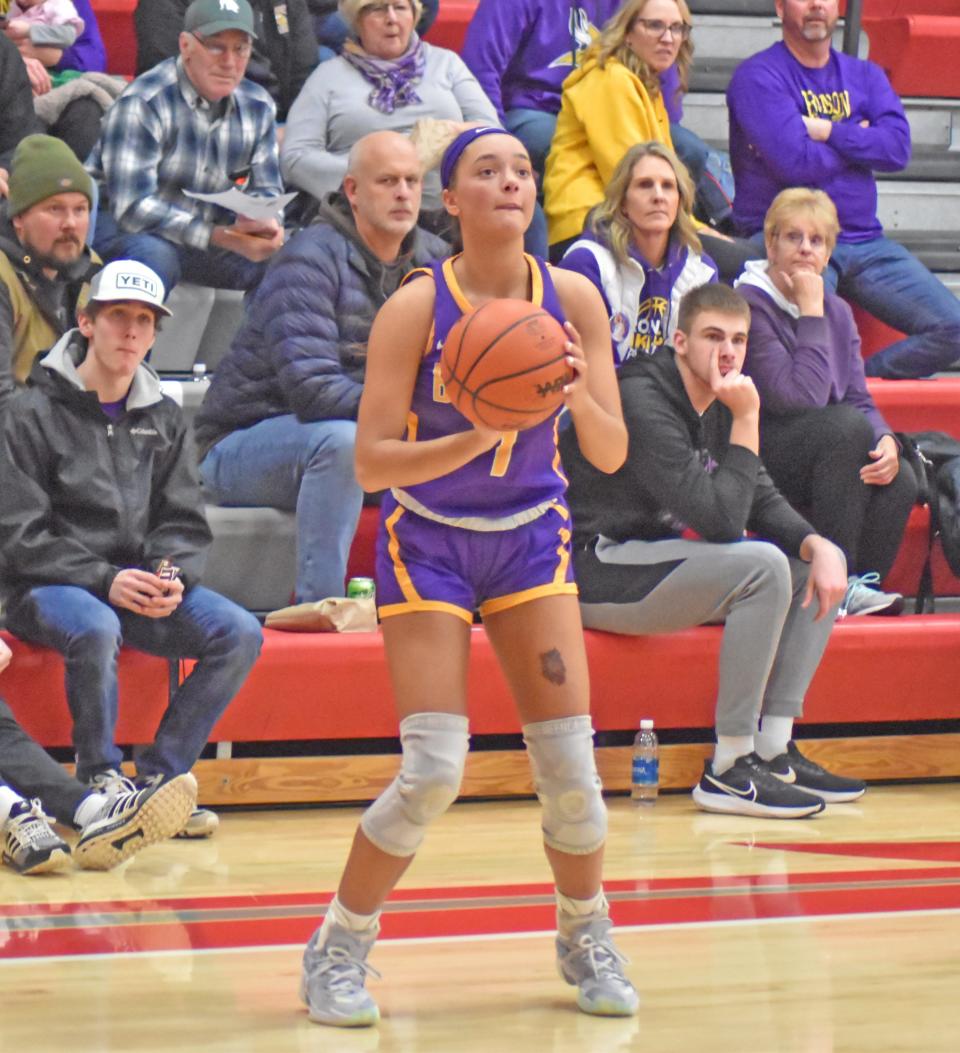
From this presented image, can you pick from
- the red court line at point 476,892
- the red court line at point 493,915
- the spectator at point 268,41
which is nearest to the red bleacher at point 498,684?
the red court line at point 476,892

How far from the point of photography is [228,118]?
588 cm

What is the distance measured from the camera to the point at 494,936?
3.43m

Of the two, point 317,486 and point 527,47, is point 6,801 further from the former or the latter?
point 527,47

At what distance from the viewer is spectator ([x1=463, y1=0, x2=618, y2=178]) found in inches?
255

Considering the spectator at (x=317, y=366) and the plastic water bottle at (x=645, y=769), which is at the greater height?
the spectator at (x=317, y=366)

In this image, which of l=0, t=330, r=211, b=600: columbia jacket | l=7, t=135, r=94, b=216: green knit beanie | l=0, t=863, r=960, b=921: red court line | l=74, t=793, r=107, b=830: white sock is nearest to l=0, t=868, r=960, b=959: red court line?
l=0, t=863, r=960, b=921: red court line

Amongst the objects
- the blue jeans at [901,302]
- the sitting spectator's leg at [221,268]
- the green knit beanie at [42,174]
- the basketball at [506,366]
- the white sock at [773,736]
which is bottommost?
the white sock at [773,736]

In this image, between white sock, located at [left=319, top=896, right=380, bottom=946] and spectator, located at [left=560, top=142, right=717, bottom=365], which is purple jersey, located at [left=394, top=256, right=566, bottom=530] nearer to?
white sock, located at [left=319, top=896, right=380, bottom=946]

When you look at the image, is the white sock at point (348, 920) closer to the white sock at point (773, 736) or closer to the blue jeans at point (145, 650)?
the blue jeans at point (145, 650)

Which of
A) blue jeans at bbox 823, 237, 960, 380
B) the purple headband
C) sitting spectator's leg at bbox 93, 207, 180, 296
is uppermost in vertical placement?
the purple headband

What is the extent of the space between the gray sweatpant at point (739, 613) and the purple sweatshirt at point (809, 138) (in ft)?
6.39

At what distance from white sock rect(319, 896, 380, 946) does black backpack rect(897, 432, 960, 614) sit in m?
2.94

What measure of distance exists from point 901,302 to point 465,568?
376cm

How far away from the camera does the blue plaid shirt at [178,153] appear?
→ 18.6 feet
